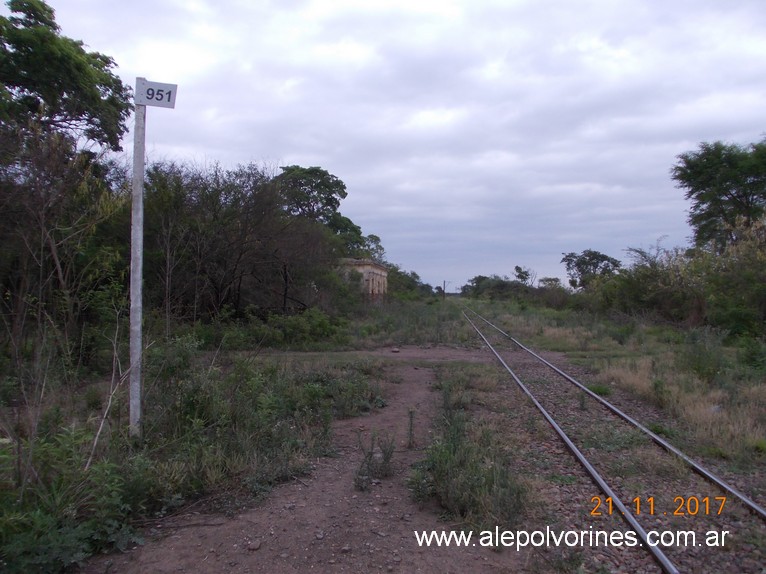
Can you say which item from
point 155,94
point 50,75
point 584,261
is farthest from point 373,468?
point 584,261

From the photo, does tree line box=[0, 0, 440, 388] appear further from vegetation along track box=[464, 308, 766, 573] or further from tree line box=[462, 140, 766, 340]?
tree line box=[462, 140, 766, 340]

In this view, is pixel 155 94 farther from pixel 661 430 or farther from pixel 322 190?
pixel 322 190

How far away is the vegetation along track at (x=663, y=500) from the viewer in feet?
15.7

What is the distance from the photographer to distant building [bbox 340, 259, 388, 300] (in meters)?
33.0

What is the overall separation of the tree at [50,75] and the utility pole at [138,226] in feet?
31.8

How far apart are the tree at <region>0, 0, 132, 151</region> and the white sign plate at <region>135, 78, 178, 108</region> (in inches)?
Result: 383

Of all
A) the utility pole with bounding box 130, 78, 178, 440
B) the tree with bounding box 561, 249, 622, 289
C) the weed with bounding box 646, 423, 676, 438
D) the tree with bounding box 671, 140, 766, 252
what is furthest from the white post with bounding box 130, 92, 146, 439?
the tree with bounding box 561, 249, 622, 289

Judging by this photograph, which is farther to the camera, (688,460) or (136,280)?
(688,460)

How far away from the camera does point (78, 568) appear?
4.27 m

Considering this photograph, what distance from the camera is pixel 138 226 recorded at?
6145 millimetres

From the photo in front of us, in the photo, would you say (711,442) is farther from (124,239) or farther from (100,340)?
(124,239)

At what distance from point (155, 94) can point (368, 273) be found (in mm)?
31879

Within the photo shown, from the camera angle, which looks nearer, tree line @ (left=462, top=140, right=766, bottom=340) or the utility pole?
the utility pole

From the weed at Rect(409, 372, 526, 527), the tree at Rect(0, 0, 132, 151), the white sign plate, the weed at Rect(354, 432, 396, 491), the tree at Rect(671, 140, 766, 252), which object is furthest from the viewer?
the tree at Rect(671, 140, 766, 252)
